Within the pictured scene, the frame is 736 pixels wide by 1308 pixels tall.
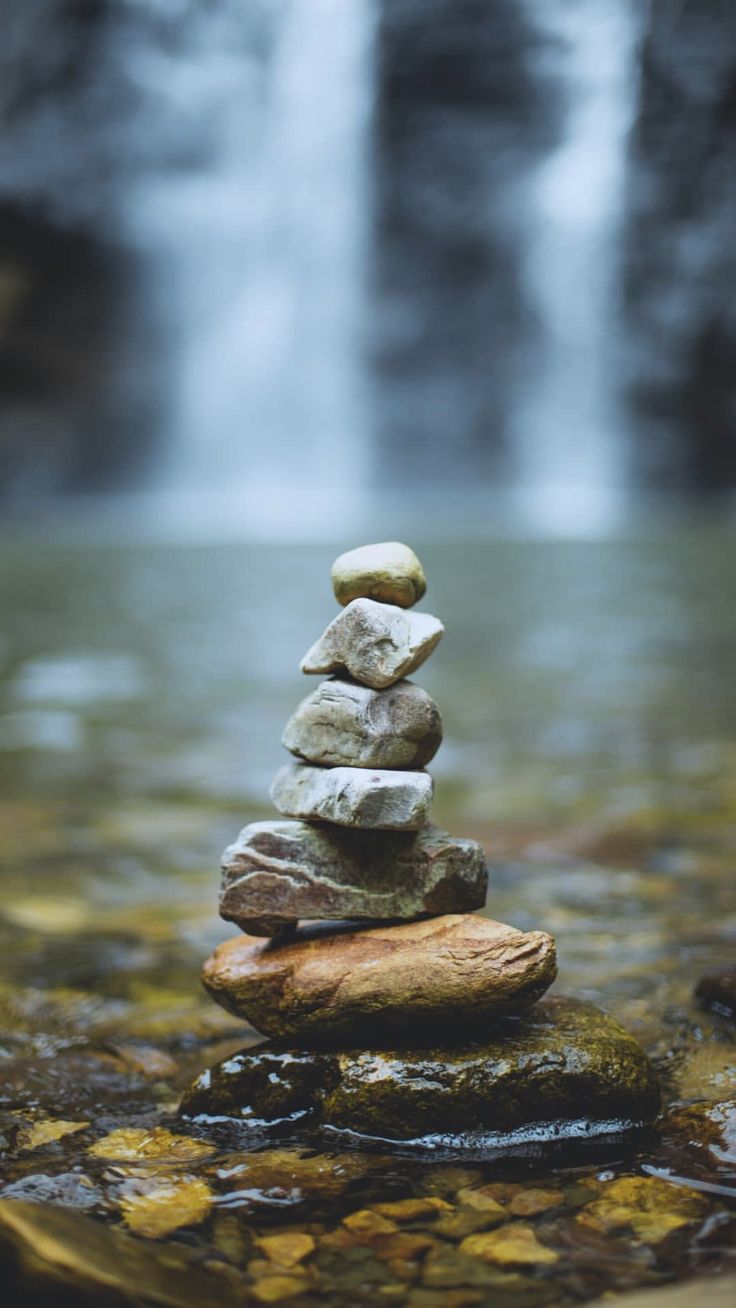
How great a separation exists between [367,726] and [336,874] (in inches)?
14.4

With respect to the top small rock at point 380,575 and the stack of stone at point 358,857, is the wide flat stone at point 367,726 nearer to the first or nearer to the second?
the stack of stone at point 358,857

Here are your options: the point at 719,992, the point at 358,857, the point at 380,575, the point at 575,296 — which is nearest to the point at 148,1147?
the point at 358,857

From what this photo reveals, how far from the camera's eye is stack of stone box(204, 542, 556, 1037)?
2.59 meters

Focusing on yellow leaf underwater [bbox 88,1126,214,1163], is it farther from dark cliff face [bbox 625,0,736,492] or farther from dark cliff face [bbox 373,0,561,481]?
dark cliff face [bbox 625,0,736,492]

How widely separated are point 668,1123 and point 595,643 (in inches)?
448

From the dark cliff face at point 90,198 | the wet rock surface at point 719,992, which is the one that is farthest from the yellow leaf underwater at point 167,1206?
the dark cliff face at point 90,198

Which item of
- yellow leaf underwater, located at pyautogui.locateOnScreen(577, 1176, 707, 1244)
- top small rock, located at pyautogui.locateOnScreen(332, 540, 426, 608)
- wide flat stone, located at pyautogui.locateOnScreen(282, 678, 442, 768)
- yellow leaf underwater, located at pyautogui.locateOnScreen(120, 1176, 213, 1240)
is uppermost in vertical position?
top small rock, located at pyautogui.locateOnScreen(332, 540, 426, 608)

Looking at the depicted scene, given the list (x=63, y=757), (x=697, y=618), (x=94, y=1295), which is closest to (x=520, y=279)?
(x=697, y=618)

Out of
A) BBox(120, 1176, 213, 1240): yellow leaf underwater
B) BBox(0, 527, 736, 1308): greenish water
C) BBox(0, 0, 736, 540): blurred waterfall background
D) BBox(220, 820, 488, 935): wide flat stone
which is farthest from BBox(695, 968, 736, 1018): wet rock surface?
BBox(0, 0, 736, 540): blurred waterfall background

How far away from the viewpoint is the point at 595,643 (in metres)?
13.6

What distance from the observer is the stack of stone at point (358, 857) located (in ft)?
8.50

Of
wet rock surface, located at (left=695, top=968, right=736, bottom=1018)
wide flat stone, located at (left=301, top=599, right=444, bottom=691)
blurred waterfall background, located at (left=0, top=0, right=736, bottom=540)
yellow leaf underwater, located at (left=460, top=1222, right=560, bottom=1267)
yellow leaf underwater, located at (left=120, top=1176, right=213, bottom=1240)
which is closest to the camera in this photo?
yellow leaf underwater, located at (left=460, top=1222, right=560, bottom=1267)

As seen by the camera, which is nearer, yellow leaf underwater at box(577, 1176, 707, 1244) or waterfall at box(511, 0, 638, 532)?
yellow leaf underwater at box(577, 1176, 707, 1244)

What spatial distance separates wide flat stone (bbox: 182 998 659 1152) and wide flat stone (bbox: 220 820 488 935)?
31cm
